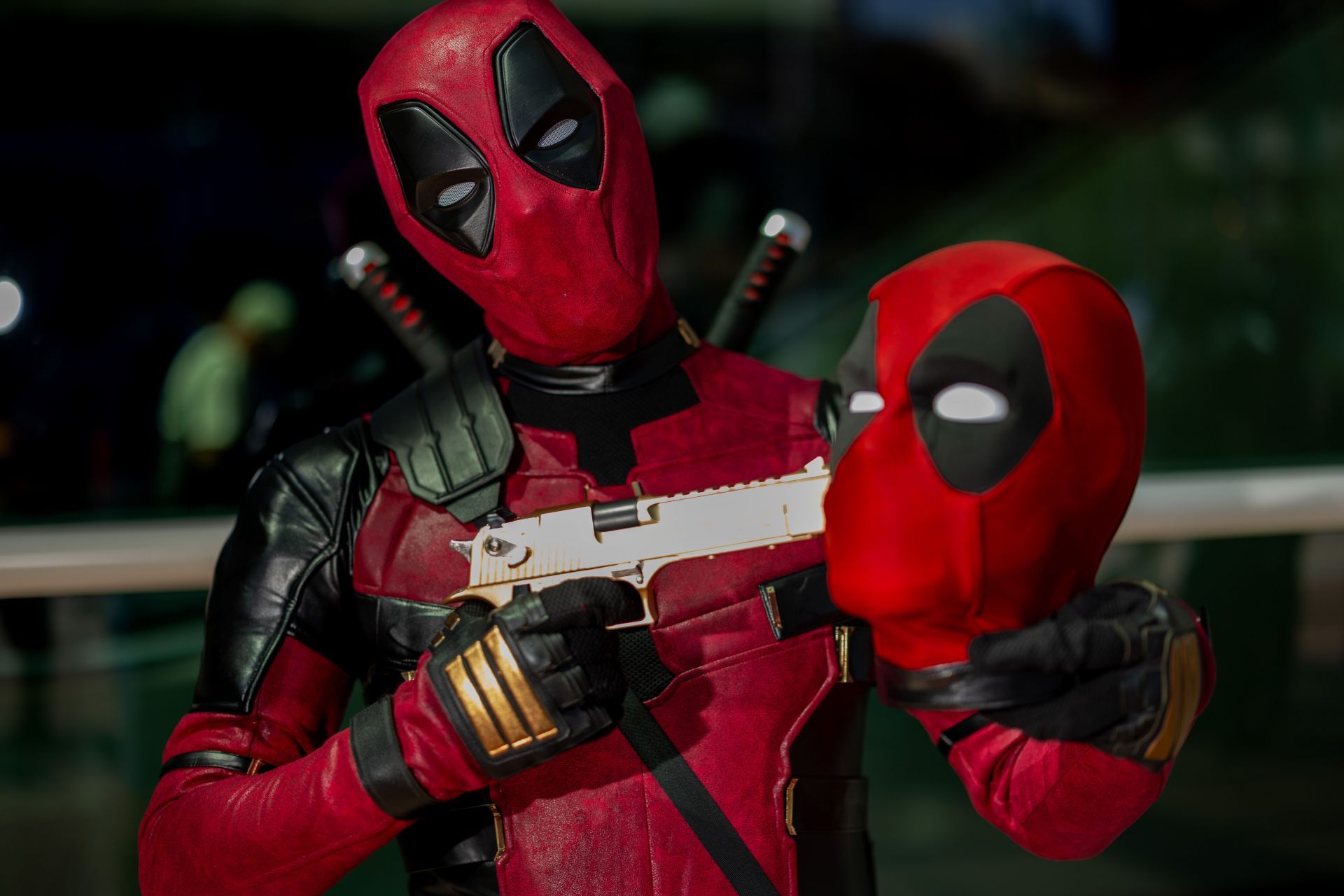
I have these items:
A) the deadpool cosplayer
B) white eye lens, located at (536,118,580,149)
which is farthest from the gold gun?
white eye lens, located at (536,118,580,149)

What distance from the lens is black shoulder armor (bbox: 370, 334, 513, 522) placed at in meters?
0.88

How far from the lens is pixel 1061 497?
586 millimetres

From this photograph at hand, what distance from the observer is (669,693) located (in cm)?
85

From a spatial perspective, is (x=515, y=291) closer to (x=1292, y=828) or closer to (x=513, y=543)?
(x=513, y=543)

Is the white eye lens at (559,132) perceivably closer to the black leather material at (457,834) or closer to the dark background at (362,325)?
the black leather material at (457,834)

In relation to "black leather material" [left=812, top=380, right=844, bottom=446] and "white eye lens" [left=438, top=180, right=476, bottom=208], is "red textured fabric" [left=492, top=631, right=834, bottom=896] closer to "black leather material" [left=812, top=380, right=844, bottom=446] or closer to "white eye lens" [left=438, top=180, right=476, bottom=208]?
"black leather material" [left=812, top=380, right=844, bottom=446]

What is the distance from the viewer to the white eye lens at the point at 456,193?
2.79 feet

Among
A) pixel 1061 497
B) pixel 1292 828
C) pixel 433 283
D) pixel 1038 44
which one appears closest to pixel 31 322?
pixel 433 283

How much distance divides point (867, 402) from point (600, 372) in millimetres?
345

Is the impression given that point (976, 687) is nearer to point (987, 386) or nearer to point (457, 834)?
point (987, 386)

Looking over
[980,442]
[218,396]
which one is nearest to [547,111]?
[980,442]

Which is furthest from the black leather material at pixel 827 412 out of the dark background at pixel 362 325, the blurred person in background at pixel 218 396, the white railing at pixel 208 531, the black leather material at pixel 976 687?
the blurred person in background at pixel 218 396

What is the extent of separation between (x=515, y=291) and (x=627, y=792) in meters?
0.36

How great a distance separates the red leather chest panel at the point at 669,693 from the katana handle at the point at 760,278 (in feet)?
0.66
